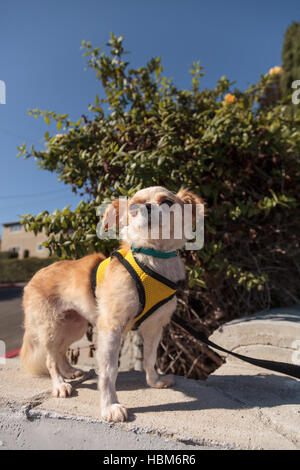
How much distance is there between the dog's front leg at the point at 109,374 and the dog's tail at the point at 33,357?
683mm

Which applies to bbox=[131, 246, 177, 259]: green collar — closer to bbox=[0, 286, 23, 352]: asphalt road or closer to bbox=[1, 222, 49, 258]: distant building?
bbox=[0, 286, 23, 352]: asphalt road

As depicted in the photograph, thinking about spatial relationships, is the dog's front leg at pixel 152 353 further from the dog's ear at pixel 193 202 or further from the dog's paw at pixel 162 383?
the dog's ear at pixel 193 202

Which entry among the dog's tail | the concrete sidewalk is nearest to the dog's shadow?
the concrete sidewalk

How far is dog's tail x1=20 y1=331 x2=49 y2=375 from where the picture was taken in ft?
6.49

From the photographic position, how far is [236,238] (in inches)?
114

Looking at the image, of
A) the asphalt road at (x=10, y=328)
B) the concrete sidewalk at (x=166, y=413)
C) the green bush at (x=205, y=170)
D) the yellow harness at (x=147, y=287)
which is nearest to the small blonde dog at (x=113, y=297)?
the yellow harness at (x=147, y=287)

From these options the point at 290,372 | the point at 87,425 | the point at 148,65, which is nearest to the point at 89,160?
the point at 148,65

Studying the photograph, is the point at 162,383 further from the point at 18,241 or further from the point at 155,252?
the point at 18,241

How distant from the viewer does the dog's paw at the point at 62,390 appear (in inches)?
67.3

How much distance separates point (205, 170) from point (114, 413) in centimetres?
231

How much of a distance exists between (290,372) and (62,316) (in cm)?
159

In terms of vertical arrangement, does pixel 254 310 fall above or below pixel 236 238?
below

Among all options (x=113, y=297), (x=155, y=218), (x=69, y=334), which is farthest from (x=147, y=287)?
(x=69, y=334)
